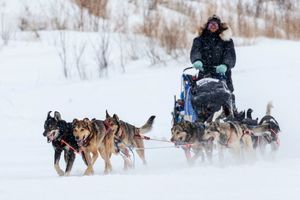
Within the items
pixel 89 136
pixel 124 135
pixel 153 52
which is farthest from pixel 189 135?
pixel 153 52

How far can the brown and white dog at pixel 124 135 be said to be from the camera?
19.6 ft

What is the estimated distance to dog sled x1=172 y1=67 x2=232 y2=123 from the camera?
633 centimetres

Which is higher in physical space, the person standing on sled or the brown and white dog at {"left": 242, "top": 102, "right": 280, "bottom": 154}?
the person standing on sled

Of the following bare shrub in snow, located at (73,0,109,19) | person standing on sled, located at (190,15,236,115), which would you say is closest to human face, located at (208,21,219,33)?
person standing on sled, located at (190,15,236,115)

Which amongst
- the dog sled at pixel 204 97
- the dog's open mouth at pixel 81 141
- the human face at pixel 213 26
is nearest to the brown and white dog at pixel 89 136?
the dog's open mouth at pixel 81 141

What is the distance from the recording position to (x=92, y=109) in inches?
394

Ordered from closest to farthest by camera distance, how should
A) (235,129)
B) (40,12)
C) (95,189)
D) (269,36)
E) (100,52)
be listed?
(95,189)
(235,129)
(100,52)
(269,36)
(40,12)

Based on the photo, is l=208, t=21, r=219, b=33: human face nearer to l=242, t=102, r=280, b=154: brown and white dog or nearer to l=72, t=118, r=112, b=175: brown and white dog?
l=242, t=102, r=280, b=154: brown and white dog

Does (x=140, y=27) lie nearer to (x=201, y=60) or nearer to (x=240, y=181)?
(x=201, y=60)

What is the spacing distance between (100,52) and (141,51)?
1.07 m

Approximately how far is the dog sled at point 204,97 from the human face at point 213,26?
51 centimetres

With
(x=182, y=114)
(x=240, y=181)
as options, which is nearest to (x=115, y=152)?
(x=182, y=114)

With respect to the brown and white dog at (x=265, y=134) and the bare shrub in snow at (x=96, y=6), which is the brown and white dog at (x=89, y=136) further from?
the bare shrub in snow at (x=96, y=6)

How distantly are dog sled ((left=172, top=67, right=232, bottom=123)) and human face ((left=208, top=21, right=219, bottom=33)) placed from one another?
508 mm
